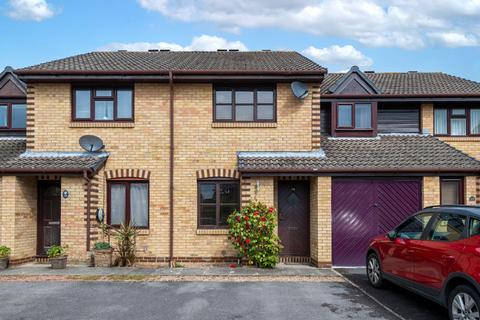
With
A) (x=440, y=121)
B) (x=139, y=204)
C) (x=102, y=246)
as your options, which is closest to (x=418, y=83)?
(x=440, y=121)

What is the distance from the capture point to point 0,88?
45.4 feet

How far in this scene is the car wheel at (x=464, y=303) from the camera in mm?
5709

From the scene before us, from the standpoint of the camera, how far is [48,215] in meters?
12.4

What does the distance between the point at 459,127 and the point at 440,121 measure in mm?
697

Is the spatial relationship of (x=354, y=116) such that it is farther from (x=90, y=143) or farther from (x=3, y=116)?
(x=3, y=116)

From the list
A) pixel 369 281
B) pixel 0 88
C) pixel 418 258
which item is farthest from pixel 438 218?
pixel 0 88

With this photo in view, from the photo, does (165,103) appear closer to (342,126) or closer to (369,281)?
(342,126)

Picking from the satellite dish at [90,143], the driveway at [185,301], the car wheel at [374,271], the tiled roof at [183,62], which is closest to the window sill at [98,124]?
the satellite dish at [90,143]

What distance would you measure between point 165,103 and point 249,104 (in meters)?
2.29

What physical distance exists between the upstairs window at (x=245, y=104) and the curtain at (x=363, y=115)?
9.94ft

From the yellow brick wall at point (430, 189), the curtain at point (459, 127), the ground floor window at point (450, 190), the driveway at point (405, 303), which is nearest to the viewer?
the driveway at point (405, 303)

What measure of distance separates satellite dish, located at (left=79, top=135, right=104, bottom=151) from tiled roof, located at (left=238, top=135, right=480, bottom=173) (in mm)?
3735

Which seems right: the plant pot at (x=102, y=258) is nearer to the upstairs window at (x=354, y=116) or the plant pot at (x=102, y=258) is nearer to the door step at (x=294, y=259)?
the door step at (x=294, y=259)

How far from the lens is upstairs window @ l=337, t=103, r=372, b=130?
1377 cm
